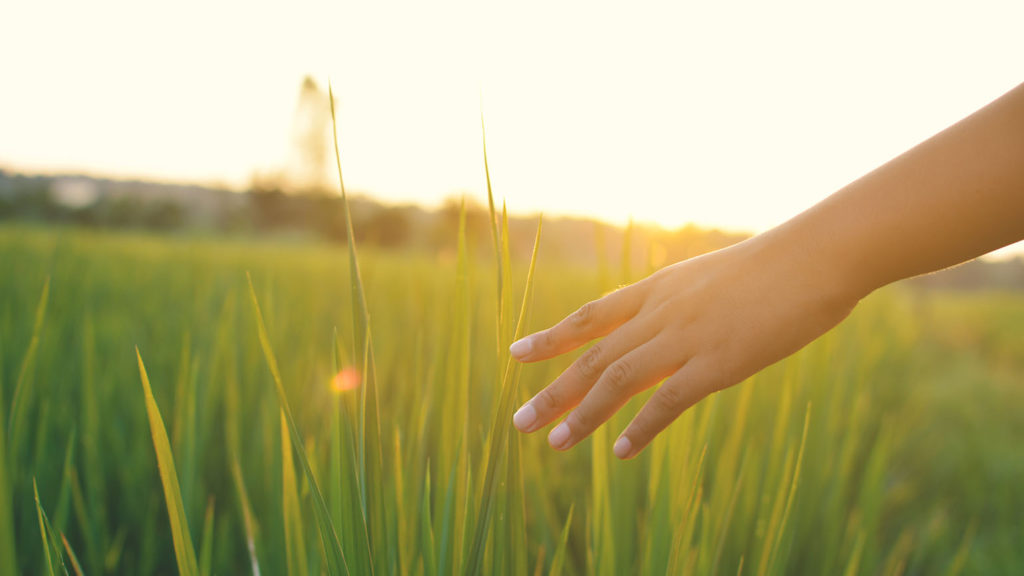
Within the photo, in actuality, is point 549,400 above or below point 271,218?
below

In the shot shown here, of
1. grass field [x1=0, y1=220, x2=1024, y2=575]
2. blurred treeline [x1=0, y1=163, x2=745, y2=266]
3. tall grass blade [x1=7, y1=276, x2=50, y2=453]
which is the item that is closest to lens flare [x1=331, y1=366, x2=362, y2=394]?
grass field [x1=0, y1=220, x2=1024, y2=575]

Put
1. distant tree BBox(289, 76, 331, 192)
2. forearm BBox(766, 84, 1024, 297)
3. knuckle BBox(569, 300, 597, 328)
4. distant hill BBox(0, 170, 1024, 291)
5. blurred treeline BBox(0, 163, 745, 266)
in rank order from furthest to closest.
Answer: distant tree BBox(289, 76, 331, 192) < distant hill BBox(0, 170, 1024, 291) < blurred treeline BBox(0, 163, 745, 266) < knuckle BBox(569, 300, 597, 328) < forearm BBox(766, 84, 1024, 297)

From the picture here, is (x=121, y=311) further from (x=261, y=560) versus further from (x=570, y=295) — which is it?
(x=570, y=295)

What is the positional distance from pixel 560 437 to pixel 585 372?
0.20 ft

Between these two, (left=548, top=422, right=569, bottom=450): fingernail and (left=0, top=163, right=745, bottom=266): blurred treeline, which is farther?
(left=0, top=163, right=745, bottom=266): blurred treeline

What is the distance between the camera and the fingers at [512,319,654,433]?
0.49 m

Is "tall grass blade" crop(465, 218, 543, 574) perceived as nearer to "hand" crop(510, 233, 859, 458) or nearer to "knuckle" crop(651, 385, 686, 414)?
"hand" crop(510, 233, 859, 458)

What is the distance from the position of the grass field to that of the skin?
7 cm

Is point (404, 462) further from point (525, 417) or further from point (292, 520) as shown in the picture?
point (525, 417)

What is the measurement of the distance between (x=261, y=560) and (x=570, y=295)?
2.39 meters

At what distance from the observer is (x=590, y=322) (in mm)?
509

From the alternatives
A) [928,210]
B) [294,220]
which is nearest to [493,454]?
[928,210]

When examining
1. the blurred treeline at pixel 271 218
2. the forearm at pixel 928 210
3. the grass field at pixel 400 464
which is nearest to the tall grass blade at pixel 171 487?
the grass field at pixel 400 464

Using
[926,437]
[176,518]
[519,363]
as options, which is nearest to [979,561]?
[926,437]
